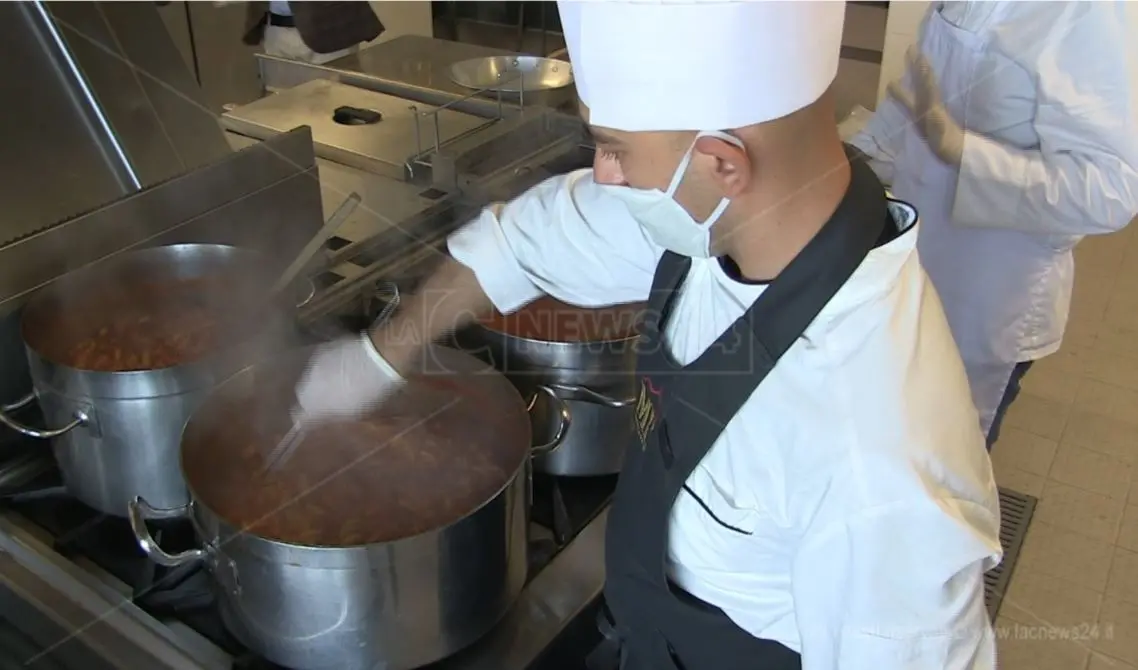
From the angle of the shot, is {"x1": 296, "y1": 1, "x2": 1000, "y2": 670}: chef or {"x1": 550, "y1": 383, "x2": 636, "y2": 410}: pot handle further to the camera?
{"x1": 550, "y1": 383, "x2": 636, "y2": 410}: pot handle

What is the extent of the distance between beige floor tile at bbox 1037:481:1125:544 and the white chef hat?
140 centimetres

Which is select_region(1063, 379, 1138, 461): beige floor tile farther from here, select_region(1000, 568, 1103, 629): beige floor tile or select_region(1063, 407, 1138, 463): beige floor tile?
select_region(1000, 568, 1103, 629): beige floor tile

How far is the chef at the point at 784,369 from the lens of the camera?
20.2 inches

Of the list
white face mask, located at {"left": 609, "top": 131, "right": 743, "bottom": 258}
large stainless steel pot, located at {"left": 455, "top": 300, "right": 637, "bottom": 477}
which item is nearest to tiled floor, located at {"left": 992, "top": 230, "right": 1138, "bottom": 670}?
large stainless steel pot, located at {"left": 455, "top": 300, "right": 637, "bottom": 477}

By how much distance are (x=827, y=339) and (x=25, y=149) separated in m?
0.91

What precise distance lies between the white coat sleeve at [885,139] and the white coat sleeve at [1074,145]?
17 cm

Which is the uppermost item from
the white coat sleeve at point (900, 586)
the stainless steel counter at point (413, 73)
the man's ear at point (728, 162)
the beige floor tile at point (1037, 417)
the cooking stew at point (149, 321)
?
the man's ear at point (728, 162)

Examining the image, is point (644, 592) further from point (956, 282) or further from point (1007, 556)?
point (1007, 556)

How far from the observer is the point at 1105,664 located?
1.40 m

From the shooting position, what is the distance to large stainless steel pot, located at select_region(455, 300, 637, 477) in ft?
2.85

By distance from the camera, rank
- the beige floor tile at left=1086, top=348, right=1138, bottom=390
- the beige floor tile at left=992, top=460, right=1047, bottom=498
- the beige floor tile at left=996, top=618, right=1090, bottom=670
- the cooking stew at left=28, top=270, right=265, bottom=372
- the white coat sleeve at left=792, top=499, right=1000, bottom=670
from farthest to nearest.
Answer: the beige floor tile at left=1086, top=348, right=1138, bottom=390 → the beige floor tile at left=992, top=460, right=1047, bottom=498 → the beige floor tile at left=996, top=618, right=1090, bottom=670 → the cooking stew at left=28, top=270, right=265, bottom=372 → the white coat sleeve at left=792, top=499, right=1000, bottom=670

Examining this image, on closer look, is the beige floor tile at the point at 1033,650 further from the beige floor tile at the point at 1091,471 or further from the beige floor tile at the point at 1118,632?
the beige floor tile at the point at 1091,471

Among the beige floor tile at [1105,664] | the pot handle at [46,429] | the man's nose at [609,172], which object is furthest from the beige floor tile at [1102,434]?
the pot handle at [46,429]

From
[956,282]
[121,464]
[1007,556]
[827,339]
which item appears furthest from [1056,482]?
[121,464]
